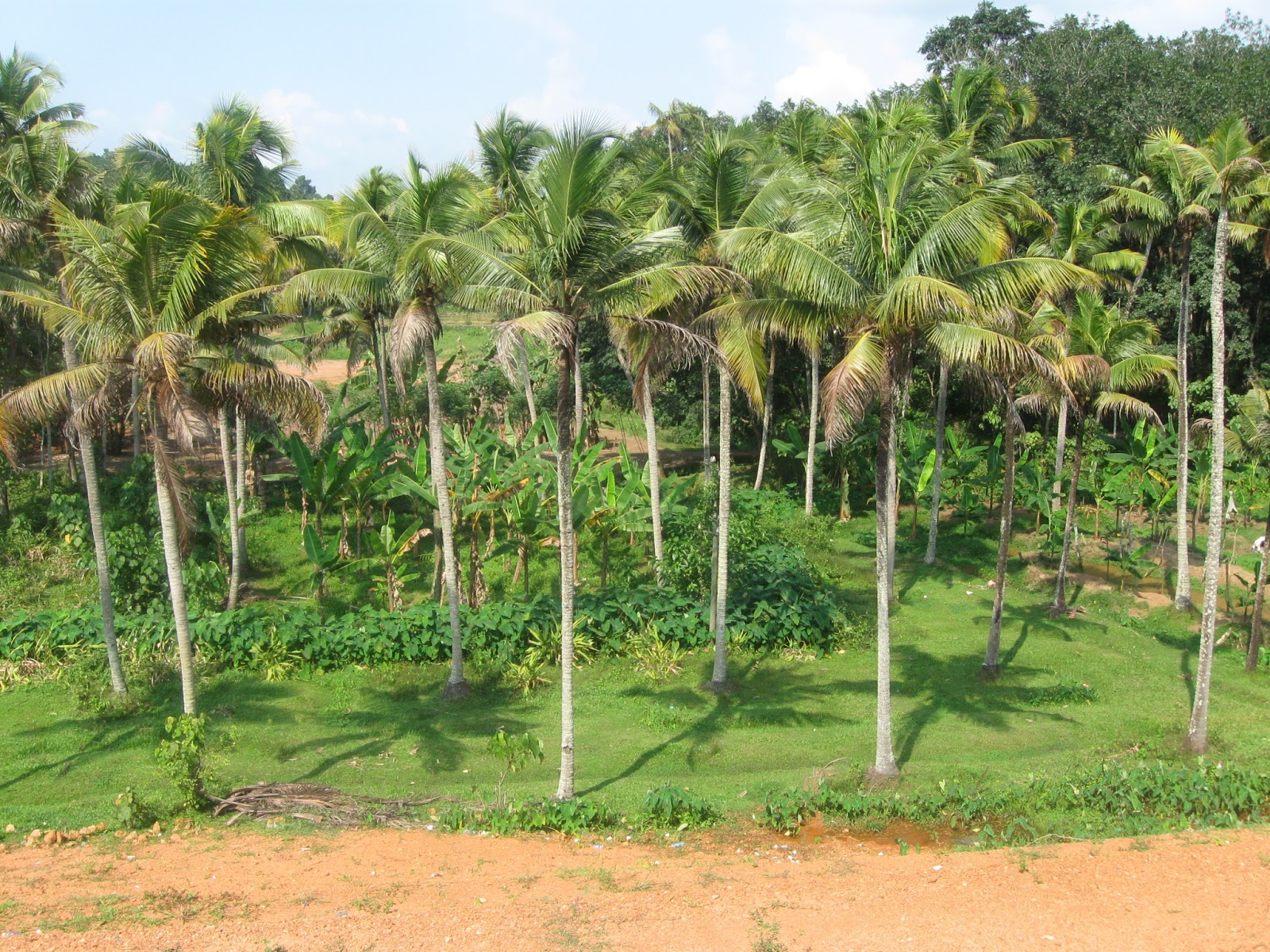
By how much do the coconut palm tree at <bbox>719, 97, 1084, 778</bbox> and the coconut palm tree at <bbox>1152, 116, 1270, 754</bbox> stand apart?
11.7ft

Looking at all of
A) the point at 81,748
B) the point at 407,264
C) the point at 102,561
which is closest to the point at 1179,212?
the point at 407,264

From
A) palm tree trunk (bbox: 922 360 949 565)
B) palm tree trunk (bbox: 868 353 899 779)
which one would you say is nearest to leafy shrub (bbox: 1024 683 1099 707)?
palm tree trunk (bbox: 868 353 899 779)

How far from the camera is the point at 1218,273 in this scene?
1341 cm

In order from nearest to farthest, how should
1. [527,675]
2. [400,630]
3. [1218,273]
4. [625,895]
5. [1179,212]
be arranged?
1. [625,895]
2. [1218,273]
3. [527,675]
4. [400,630]
5. [1179,212]

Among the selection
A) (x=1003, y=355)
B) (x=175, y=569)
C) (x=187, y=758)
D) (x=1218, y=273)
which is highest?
(x=1218, y=273)

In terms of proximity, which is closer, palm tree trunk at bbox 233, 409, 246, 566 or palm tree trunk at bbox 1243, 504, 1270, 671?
palm tree trunk at bbox 1243, 504, 1270, 671

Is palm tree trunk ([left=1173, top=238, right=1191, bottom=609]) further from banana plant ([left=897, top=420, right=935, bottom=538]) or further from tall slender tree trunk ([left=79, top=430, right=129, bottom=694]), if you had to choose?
tall slender tree trunk ([left=79, top=430, right=129, bottom=694])

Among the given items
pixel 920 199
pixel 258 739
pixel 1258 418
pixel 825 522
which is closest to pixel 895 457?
pixel 825 522

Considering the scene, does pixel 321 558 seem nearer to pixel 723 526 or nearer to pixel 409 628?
pixel 409 628

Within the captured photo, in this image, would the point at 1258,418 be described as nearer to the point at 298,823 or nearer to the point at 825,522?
the point at 825,522

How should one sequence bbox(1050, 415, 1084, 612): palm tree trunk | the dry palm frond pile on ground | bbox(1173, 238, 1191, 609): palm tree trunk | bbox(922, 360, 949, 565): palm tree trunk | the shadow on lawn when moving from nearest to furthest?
the dry palm frond pile on ground < the shadow on lawn < bbox(1173, 238, 1191, 609): palm tree trunk < bbox(1050, 415, 1084, 612): palm tree trunk < bbox(922, 360, 949, 565): palm tree trunk

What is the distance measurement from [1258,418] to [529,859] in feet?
43.3

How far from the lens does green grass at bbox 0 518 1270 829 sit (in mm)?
12062

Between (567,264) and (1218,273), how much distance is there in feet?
28.1
